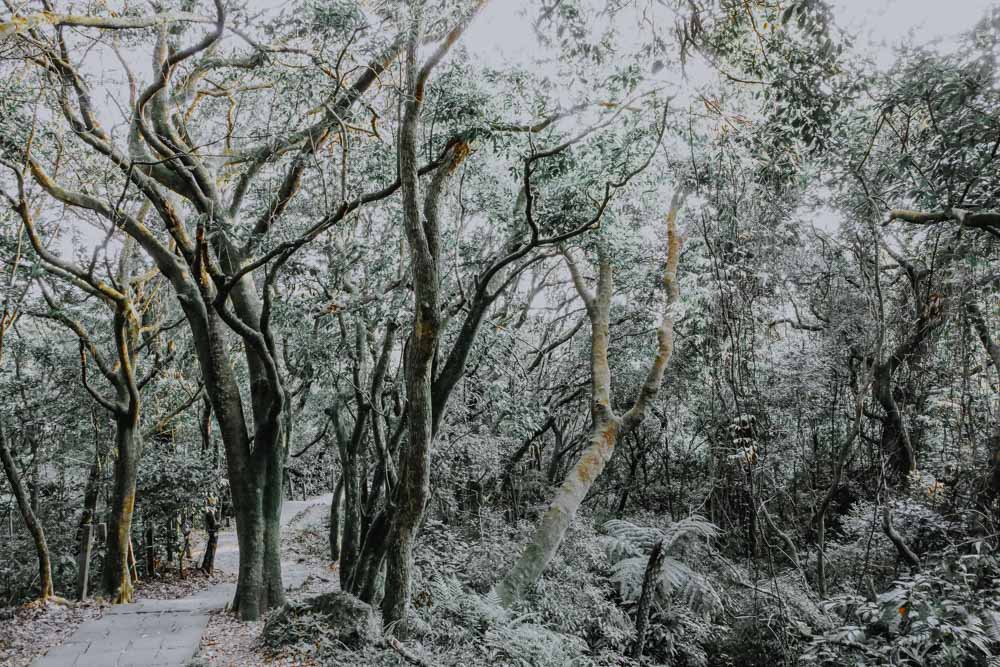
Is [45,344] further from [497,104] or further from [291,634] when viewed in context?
[497,104]

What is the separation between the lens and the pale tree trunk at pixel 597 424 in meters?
7.01

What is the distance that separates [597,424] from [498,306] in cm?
397

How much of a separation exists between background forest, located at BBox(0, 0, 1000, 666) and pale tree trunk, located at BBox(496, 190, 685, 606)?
5 centimetres

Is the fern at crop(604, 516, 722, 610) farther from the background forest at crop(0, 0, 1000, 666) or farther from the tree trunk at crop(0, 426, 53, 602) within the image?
the tree trunk at crop(0, 426, 53, 602)

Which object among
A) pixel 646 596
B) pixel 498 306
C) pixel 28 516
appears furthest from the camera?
pixel 498 306

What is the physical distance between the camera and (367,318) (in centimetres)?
698

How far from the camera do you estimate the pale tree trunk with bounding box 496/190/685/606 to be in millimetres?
7008

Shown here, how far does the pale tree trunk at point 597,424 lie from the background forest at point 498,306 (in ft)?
0.15

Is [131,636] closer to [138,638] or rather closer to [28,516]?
[138,638]

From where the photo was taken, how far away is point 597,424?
830 centimetres

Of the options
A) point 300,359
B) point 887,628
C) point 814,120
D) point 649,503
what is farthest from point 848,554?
point 300,359

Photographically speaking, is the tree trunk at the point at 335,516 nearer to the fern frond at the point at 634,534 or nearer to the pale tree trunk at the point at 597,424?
the fern frond at the point at 634,534

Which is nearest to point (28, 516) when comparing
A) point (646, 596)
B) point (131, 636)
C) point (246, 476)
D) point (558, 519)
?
point (131, 636)

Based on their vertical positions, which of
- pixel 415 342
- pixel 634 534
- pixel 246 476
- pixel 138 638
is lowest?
pixel 138 638
